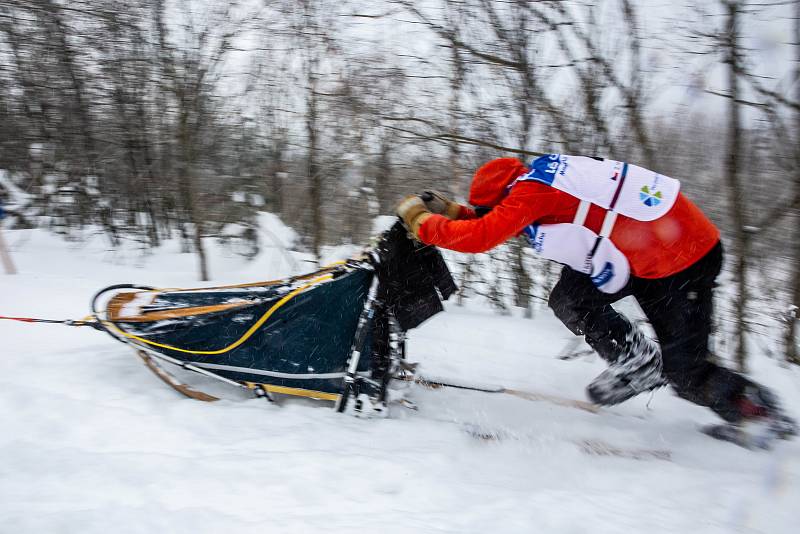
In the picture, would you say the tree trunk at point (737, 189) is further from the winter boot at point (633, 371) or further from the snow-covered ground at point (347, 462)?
the winter boot at point (633, 371)

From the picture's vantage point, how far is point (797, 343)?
470 cm

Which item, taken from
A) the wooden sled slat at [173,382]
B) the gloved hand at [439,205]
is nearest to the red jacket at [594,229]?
the gloved hand at [439,205]

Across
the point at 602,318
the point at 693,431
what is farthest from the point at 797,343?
the point at 602,318

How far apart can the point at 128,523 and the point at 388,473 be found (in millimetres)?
1058

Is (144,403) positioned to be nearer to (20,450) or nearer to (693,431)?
(20,450)

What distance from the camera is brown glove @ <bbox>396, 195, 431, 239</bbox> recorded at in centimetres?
275

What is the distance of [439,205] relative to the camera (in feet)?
10.1

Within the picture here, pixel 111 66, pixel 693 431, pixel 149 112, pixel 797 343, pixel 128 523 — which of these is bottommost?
pixel 797 343

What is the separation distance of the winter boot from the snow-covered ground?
28 cm

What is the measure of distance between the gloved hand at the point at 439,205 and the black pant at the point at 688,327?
877 millimetres

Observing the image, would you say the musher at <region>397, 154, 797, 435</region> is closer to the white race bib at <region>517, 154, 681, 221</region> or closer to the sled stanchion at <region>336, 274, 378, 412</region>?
the white race bib at <region>517, 154, 681, 221</region>

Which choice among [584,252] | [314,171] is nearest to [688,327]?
[584,252]

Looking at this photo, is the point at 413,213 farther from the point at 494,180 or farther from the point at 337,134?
the point at 337,134

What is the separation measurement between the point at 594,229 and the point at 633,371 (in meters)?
0.86
